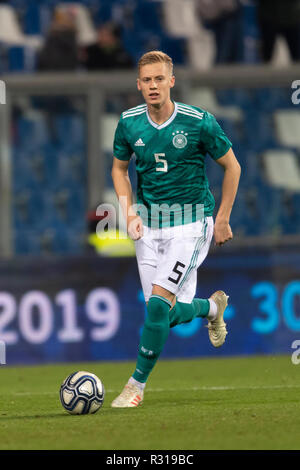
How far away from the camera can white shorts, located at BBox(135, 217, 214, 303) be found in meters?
6.21

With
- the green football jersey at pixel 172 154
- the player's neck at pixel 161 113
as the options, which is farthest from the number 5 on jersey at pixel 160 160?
the player's neck at pixel 161 113

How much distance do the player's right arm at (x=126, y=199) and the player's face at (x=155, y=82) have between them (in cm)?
49

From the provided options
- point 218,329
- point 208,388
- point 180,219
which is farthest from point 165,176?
point 208,388

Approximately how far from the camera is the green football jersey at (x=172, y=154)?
20.7 feet

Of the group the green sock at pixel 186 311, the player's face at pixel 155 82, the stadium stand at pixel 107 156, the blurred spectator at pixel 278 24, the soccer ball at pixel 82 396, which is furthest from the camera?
the blurred spectator at pixel 278 24

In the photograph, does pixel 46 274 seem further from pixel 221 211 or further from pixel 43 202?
pixel 221 211

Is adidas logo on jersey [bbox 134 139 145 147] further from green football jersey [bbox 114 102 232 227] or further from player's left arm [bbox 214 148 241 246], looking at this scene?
player's left arm [bbox 214 148 241 246]

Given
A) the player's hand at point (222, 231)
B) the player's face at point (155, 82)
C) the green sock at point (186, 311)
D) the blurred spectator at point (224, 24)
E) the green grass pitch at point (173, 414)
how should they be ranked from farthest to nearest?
1. the blurred spectator at point (224, 24)
2. the green sock at point (186, 311)
3. the player's hand at point (222, 231)
4. the player's face at point (155, 82)
5. the green grass pitch at point (173, 414)

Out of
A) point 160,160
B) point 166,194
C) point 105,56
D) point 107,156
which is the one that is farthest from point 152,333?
point 105,56

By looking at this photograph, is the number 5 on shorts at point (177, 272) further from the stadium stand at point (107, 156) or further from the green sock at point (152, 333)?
the stadium stand at point (107, 156)

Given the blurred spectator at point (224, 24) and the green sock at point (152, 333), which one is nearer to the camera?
the green sock at point (152, 333)

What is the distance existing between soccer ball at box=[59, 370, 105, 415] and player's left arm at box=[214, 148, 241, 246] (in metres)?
1.19

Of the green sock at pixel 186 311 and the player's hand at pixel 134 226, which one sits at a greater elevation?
the player's hand at pixel 134 226

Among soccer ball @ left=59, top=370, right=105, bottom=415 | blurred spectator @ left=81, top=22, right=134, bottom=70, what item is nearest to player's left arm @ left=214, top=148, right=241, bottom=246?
soccer ball @ left=59, top=370, right=105, bottom=415
